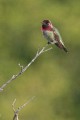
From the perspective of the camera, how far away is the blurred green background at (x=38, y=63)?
83.1ft

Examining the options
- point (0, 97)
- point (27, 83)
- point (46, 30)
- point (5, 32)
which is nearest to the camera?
point (46, 30)

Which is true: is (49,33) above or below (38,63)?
below

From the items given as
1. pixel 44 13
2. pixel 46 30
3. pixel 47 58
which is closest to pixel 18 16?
pixel 44 13

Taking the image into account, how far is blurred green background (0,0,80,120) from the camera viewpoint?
25.3 metres

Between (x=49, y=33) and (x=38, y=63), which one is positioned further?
(x=38, y=63)

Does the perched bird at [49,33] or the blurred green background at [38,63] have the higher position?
the blurred green background at [38,63]

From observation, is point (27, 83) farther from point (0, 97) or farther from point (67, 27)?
point (67, 27)

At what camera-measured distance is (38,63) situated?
2808cm

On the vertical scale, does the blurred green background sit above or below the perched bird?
above

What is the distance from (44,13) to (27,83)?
4.24m

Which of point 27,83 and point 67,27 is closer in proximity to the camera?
point 27,83

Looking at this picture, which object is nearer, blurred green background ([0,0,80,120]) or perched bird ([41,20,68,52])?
perched bird ([41,20,68,52])

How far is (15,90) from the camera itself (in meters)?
25.3

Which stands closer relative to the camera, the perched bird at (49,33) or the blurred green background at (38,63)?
the perched bird at (49,33)
